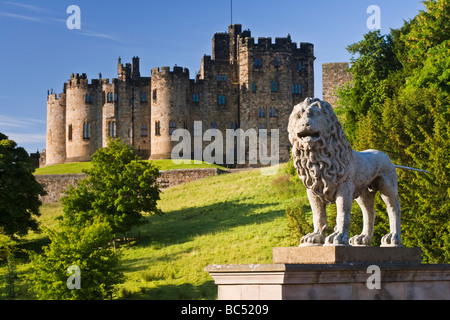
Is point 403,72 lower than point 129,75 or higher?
lower

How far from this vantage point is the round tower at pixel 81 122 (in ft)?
300

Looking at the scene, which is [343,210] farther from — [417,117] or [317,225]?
[417,117]

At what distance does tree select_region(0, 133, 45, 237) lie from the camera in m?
54.3

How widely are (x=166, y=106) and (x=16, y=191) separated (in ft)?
113

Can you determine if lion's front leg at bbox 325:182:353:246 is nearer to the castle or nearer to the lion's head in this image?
the lion's head

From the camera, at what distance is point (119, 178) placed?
181ft

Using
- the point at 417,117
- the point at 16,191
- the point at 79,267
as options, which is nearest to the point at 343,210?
the point at 79,267

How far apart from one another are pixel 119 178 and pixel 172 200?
42.7 feet

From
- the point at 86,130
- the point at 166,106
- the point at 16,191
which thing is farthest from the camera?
the point at 86,130

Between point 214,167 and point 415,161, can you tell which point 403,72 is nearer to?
point 415,161

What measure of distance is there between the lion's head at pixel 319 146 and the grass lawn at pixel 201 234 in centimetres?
2416

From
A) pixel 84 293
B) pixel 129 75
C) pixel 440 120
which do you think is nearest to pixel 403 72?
pixel 440 120

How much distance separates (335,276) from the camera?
11.2m

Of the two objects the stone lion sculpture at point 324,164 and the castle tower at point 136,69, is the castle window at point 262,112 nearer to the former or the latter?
the castle tower at point 136,69
